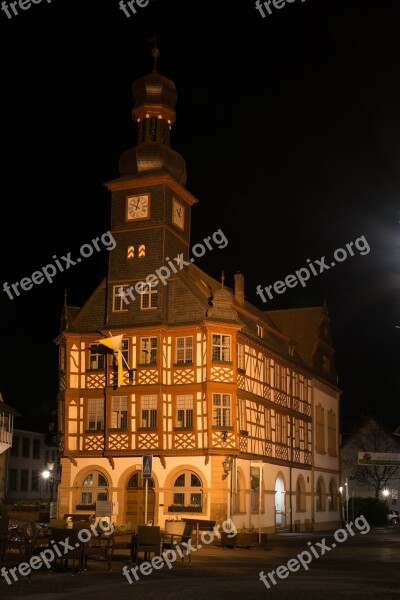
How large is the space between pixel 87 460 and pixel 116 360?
538 cm

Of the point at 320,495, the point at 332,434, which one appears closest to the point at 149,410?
the point at 320,495

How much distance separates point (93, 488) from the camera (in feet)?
148

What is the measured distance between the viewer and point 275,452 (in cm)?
5194

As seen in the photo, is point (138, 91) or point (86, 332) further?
point (138, 91)

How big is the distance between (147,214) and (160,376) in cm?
869

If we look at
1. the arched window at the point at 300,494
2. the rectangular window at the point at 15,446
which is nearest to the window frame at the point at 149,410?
the arched window at the point at 300,494

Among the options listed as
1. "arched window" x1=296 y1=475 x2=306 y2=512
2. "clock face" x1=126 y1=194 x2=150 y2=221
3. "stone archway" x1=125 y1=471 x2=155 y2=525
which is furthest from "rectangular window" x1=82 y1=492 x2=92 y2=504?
"arched window" x1=296 y1=475 x2=306 y2=512

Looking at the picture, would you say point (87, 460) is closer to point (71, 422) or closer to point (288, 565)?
point (71, 422)

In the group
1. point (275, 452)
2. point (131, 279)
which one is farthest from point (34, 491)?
point (131, 279)

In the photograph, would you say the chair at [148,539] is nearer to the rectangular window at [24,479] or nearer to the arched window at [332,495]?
the arched window at [332,495]

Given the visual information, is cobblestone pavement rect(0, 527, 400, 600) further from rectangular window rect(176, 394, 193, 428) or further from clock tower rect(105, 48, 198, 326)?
clock tower rect(105, 48, 198, 326)

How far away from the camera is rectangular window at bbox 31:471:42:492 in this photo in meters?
89.1

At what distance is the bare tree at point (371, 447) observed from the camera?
86.0 metres

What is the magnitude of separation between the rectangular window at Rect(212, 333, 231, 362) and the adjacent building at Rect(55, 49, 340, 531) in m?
0.05
